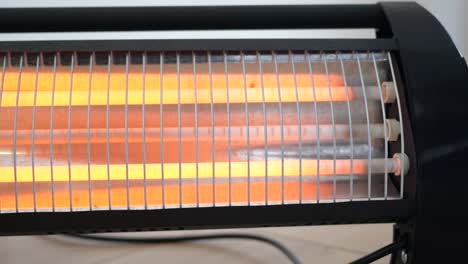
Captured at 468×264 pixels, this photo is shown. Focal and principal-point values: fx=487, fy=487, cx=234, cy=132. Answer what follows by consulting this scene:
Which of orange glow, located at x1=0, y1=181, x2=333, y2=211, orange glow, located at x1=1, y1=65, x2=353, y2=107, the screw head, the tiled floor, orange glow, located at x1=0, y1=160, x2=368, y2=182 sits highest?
orange glow, located at x1=1, y1=65, x2=353, y2=107

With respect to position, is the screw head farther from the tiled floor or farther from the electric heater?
the tiled floor

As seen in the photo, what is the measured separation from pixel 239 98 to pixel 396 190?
16 cm

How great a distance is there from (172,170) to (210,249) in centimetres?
24

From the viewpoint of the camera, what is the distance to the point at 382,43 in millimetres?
438

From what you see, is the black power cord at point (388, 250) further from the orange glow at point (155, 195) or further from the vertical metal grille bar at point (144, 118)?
the vertical metal grille bar at point (144, 118)

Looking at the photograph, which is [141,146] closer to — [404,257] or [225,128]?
[225,128]

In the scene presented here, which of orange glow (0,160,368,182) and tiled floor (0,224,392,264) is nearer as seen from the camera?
orange glow (0,160,368,182)

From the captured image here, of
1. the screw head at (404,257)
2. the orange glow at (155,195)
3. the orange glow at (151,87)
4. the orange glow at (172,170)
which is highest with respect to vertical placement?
the orange glow at (151,87)

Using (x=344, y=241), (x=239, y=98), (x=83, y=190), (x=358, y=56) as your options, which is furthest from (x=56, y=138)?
(x=344, y=241)

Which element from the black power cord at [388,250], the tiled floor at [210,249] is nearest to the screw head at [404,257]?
the black power cord at [388,250]

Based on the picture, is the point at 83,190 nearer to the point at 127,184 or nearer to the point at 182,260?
the point at 127,184

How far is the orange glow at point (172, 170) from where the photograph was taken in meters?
0.41

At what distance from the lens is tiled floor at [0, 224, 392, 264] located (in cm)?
59

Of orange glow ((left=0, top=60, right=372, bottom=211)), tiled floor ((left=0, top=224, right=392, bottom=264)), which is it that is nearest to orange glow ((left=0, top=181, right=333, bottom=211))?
orange glow ((left=0, top=60, right=372, bottom=211))
